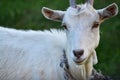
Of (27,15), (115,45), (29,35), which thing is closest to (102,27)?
(115,45)

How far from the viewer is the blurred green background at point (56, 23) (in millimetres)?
21487

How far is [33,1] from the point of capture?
1018 inches

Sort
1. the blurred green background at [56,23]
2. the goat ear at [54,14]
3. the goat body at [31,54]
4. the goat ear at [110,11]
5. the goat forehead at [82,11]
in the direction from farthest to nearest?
the blurred green background at [56,23], the goat body at [31,54], the goat ear at [54,14], the goat ear at [110,11], the goat forehead at [82,11]

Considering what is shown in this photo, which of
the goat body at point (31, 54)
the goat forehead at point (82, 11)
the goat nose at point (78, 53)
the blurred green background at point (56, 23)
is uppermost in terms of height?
the goat forehead at point (82, 11)

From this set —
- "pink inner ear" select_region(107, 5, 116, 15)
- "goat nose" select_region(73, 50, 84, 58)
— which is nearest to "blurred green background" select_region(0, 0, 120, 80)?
"pink inner ear" select_region(107, 5, 116, 15)

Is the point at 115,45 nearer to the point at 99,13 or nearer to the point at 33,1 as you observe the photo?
the point at 33,1

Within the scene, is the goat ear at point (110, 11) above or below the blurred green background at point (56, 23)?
above

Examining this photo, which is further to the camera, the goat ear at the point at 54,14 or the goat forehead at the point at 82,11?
the goat ear at the point at 54,14

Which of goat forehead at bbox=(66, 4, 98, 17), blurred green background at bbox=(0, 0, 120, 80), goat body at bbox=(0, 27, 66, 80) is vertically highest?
goat forehead at bbox=(66, 4, 98, 17)

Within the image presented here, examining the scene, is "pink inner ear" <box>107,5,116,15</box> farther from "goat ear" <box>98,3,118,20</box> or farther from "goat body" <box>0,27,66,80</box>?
"goat body" <box>0,27,66,80</box>

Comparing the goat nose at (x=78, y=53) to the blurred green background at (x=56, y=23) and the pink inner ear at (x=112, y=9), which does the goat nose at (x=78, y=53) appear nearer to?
the pink inner ear at (x=112, y=9)

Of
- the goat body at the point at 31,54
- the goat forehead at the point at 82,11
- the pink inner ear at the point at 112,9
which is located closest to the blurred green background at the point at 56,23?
the goat body at the point at 31,54

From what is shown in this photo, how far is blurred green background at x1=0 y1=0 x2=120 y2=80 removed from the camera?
70.5 feet

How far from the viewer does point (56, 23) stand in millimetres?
22328
